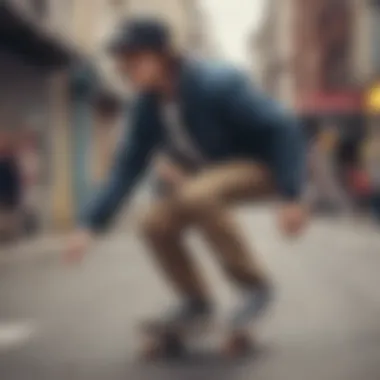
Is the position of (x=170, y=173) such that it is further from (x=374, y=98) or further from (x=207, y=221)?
(x=374, y=98)

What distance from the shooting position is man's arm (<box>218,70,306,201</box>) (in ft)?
4.39

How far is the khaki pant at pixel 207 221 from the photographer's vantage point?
134 cm

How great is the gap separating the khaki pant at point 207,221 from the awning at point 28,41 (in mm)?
212

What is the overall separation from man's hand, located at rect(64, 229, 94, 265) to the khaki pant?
72mm

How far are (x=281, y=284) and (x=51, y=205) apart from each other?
0.29 m

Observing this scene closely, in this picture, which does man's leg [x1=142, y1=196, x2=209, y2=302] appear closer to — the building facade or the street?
the street

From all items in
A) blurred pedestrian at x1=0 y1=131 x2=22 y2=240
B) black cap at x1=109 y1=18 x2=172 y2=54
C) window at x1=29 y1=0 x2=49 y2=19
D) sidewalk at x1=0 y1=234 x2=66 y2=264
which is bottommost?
sidewalk at x1=0 y1=234 x2=66 y2=264

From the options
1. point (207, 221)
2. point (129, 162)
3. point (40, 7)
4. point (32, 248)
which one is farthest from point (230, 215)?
point (40, 7)

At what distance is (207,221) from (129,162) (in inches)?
4.6

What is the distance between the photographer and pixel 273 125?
4.42 ft

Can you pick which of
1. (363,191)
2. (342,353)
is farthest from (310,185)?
(342,353)

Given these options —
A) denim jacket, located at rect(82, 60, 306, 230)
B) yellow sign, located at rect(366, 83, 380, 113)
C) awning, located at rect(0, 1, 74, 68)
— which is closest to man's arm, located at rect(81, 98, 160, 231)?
denim jacket, located at rect(82, 60, 306, 230)

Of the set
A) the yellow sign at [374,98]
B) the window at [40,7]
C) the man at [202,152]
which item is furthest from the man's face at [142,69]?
the yellow sign at [374,98]

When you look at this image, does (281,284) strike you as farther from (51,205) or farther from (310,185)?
(51,205)
